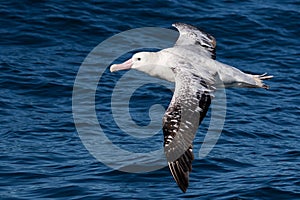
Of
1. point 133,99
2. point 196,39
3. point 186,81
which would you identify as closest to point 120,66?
point 186,81

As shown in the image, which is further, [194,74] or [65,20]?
[65,20]

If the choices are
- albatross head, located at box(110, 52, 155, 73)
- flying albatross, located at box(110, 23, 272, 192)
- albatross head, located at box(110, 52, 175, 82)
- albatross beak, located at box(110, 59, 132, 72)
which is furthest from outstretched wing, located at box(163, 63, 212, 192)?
albatross beak, located at box(110, 59, 132, 72)

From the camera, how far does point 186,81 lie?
10602 millimetres

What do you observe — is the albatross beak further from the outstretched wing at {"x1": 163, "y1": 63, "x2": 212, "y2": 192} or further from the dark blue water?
the dark blue water

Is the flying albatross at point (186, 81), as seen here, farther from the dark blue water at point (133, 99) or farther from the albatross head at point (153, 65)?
the dark blue water at point (133, 99)

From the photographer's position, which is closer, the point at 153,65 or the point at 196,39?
the point at 153,65

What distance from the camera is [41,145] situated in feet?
44.2

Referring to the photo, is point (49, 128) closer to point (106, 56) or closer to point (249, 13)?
point (106, 56)

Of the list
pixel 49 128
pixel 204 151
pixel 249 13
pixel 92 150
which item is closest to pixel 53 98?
pixel 49 128

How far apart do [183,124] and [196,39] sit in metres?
3.43

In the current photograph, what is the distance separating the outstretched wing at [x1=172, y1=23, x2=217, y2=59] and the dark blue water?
1.87 metres

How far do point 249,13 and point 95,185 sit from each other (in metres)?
8.71

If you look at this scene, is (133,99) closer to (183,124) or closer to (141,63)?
(141,63)

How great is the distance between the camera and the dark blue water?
1230 cm
